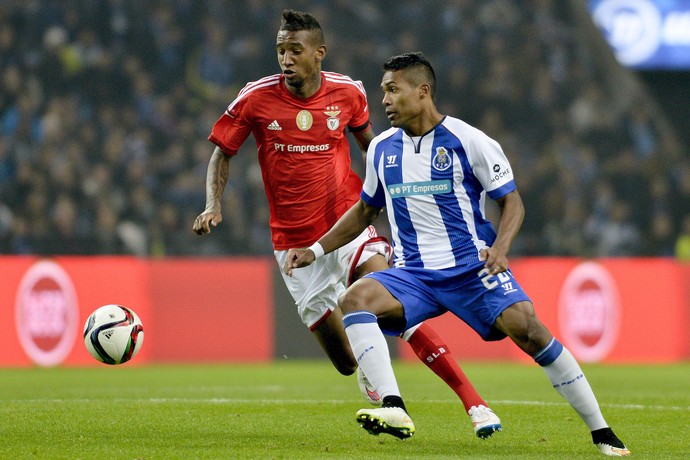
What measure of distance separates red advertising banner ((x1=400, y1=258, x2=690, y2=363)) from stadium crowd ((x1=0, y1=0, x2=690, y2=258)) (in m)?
2.09

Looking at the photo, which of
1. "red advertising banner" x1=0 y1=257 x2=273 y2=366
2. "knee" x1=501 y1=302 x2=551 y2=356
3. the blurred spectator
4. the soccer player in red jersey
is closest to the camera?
"knee" x1=501 y1=302 x2=551 y2=356

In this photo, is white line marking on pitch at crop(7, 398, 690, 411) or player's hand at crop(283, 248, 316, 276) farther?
white line marking on pitch at crop(7, 398, 690, 411)

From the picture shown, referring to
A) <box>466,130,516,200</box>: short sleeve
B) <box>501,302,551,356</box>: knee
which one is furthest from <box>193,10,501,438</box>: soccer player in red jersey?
<box>501,302,551,356</box>: knee

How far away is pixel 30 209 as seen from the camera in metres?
15.1

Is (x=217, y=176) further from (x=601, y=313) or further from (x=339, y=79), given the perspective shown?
(x=601, y=313)

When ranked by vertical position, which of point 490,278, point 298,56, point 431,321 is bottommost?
point 431,321

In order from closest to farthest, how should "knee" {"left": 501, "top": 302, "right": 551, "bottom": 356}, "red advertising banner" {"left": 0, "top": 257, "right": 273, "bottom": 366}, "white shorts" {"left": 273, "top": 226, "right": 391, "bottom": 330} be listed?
"knee" {"left": 501, "top": 302, "right": 551, "bottom": 356}, "white shorts" {"left": 273, "top": 226, "right": 391, "bottom": 330}, "red advertising banner" {"left": 0, "top": 257, "right": 273, "bottom": 366}

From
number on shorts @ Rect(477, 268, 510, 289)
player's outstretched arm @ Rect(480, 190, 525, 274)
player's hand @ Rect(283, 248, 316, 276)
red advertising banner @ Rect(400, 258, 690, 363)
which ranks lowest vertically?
red advertising banner @ Rect(400, 258, 690, 363)

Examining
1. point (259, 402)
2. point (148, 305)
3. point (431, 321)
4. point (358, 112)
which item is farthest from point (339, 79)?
point (148, 305)

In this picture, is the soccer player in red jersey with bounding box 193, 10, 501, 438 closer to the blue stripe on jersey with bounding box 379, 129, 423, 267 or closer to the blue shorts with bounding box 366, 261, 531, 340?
the blue stripe on jersey with bounding box 379, 129, 423, 267

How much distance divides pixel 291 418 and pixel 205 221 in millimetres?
1529

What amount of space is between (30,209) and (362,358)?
9777mm

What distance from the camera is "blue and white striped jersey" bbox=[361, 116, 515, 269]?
20.6 feet

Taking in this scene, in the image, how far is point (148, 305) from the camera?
14.5 metres
